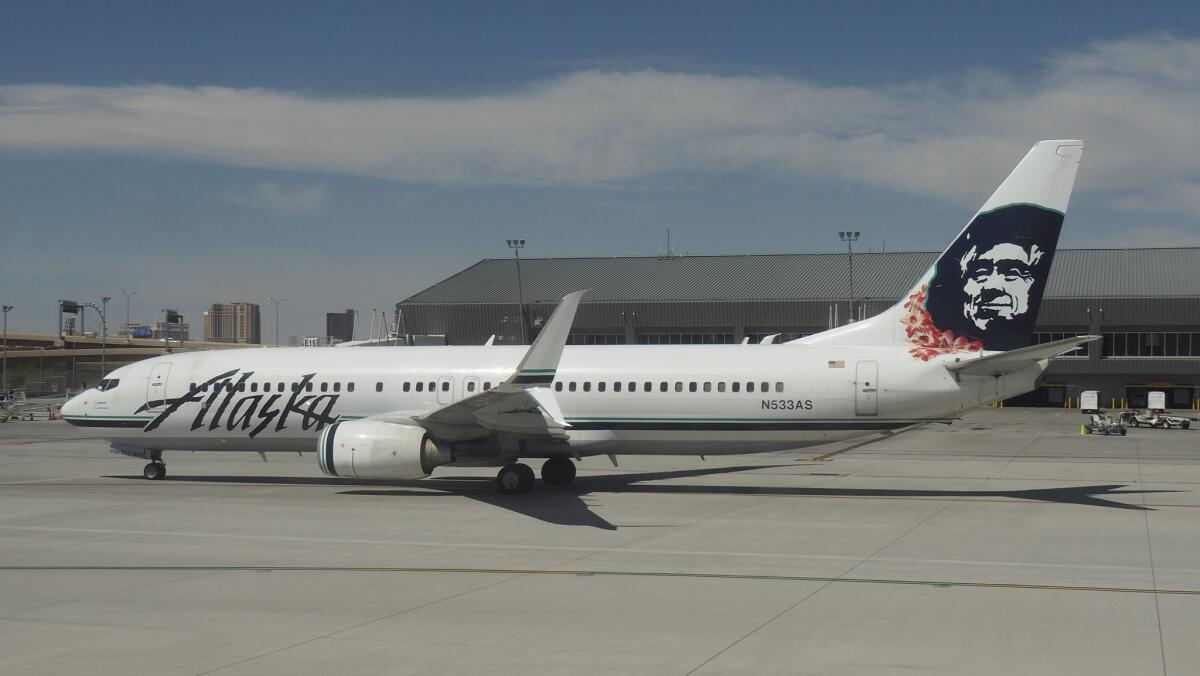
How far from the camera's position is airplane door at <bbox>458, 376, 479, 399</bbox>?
26.7 m

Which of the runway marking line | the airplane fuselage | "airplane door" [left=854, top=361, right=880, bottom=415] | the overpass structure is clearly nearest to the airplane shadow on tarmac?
the airplane fuselage

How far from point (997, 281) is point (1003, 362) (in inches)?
91.2

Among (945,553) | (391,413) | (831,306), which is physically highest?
(831,306)

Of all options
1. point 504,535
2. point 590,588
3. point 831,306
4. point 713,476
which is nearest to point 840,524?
point 504,535

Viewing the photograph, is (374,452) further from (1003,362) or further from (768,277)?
(768,277)

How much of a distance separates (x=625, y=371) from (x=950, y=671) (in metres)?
16.4

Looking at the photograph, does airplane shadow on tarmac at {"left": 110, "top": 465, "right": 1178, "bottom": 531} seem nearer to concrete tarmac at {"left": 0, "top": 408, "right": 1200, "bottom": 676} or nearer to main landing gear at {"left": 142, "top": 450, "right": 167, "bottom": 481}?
concrete tarmac at {"left": 0, "top": 408, "right": 1200, "bottom": 676}

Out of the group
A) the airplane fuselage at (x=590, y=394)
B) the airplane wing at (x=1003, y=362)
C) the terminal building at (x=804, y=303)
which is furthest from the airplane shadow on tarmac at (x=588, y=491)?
the terminal building at (x=804, y=303)

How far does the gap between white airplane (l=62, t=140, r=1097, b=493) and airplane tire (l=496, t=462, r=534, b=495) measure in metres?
0.03

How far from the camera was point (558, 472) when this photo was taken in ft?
87.6

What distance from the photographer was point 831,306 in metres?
84.5

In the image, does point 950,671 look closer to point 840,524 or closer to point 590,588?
point 590,588

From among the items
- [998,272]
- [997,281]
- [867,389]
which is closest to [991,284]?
[997,281]

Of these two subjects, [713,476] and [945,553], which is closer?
[945,553]
